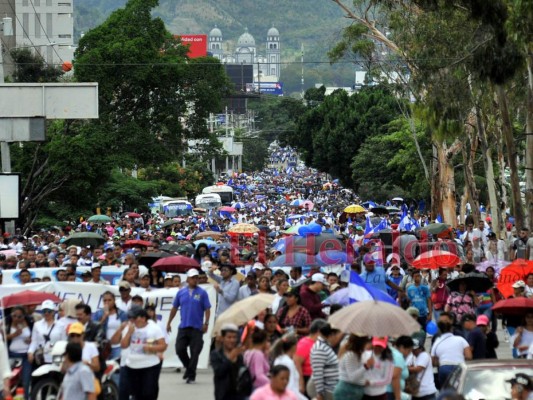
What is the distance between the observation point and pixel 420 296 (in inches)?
800

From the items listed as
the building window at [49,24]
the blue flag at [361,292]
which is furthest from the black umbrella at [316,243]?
the building window at [49,24]

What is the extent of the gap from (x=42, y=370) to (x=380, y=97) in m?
75.4

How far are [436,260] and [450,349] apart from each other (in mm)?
9052

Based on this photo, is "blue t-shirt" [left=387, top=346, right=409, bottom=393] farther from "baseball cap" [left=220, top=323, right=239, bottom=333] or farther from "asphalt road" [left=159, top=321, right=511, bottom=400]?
"asphalt road" [left=159, top=321, right=511, bottom=400]

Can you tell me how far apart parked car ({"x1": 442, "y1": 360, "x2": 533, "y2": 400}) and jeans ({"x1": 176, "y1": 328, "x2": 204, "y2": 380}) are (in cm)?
563

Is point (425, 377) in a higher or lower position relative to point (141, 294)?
lower

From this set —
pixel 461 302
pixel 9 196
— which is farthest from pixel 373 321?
pixel 9 196

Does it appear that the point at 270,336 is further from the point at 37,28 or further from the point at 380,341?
the point at 37,28

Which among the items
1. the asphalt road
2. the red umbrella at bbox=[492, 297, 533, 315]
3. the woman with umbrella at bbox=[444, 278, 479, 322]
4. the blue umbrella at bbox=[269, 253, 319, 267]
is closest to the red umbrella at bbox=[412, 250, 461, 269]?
the blue umbrella at bbox=[269, 253, 319, 267]

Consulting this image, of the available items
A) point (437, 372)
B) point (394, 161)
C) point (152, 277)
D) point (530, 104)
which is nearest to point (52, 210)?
point (394, 161)

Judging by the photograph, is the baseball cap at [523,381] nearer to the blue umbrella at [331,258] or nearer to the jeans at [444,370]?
the jeans at [444,370]

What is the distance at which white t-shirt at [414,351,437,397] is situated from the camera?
45.4 feet

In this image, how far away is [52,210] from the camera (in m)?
54.9

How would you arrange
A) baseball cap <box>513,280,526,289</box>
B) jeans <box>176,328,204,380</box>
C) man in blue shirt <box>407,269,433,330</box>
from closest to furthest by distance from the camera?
jeans <box>176,328,204,380</box>, baseball cap <box>513,280,526,289</box>, man in blue shirt <box>407,269,433,330</box>
